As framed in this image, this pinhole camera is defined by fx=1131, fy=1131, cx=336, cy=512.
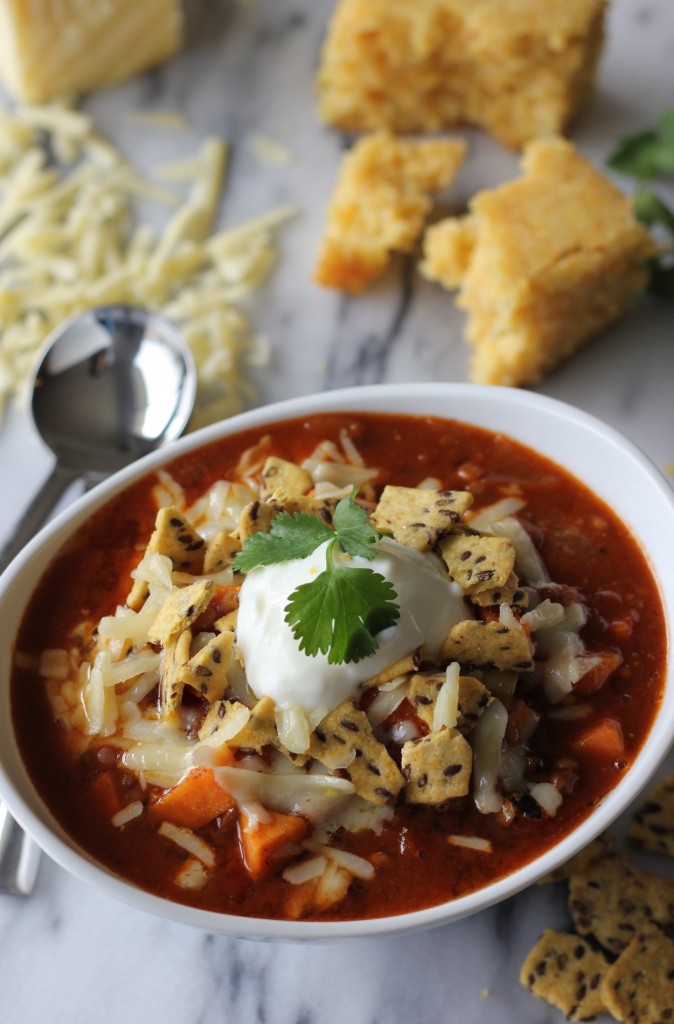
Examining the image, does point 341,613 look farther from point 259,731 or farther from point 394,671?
point 259,731

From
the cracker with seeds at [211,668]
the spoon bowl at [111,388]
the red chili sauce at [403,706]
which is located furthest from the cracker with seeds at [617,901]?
the spoon bowl at [111,388]

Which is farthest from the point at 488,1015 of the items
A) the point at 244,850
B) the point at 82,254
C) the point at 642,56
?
the point at 642,56

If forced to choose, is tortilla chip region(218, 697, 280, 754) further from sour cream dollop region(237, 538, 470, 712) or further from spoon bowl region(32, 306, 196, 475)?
spoon bowl region(32, 306, 196, 475)

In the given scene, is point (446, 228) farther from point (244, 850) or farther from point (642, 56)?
point (244, 850)

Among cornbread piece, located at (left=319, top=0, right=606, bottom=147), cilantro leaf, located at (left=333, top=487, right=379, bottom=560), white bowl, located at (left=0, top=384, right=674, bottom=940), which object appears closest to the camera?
white bowl, located at (left=0, top=384, right=674, bottom=940)

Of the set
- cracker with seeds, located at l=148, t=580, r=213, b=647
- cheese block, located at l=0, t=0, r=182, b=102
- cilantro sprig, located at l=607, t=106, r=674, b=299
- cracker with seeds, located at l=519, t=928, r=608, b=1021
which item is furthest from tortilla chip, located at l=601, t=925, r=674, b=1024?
cheese block, located at l=0, t=0, r=182, b=102

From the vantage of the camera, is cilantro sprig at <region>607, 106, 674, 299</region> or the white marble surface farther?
cilantro sprig at <region>607, 106, 674, 299</region>
